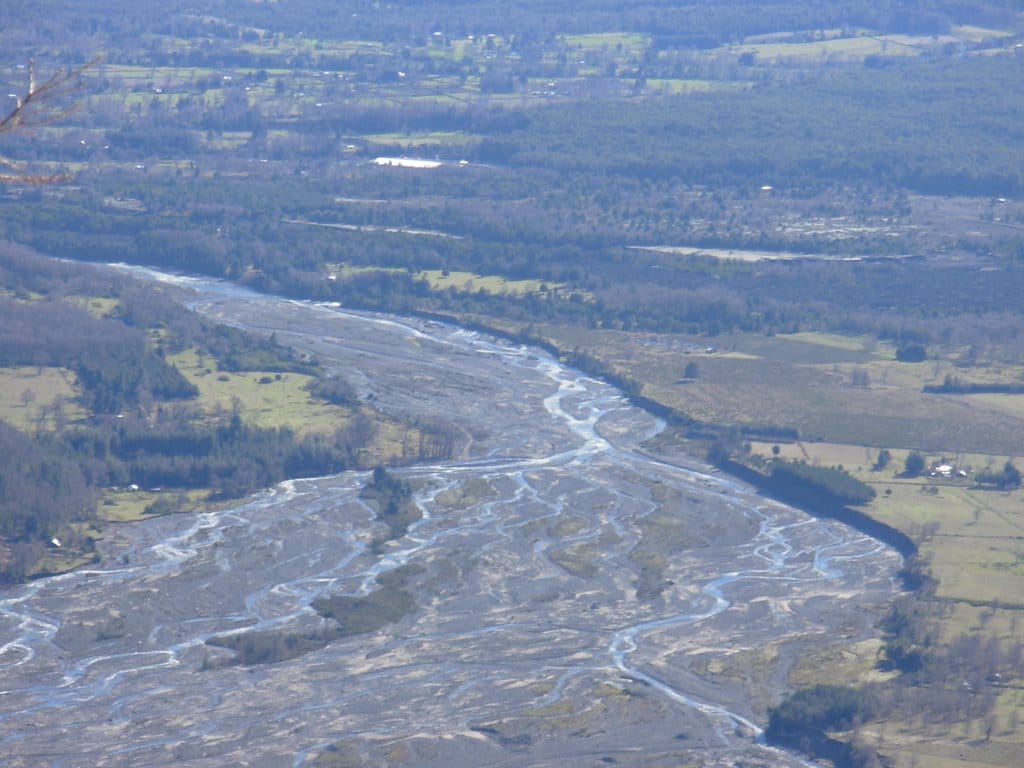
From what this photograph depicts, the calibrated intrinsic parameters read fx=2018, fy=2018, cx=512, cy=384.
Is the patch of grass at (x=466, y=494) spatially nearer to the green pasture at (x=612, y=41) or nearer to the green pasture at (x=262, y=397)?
the green pasture at (x=262, y=397)

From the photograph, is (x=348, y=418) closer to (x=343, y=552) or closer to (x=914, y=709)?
(x=343, y=552)

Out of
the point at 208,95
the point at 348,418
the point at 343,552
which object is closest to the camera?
the point at 343,552

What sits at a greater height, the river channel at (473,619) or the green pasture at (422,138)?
the green pasture at (422,138)

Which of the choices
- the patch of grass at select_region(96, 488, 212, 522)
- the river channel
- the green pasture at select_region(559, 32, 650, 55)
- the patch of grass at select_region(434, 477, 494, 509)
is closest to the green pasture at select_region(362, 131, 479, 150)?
the green pasture at select_region(559, 32, 650, 55)

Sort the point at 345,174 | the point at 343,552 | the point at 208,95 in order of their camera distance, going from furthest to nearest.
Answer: the point at 208,95 → the point at 345,174 → the point at 343,552

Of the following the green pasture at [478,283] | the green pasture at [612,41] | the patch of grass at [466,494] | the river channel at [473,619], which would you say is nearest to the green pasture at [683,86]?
the green pasture at [612,41]

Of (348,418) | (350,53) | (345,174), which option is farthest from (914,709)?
(350,53)

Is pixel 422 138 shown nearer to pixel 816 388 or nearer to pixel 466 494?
pixel 816 388

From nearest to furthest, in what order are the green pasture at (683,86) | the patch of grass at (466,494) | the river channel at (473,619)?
the river channel at (473,619)
the patch of grass at (466,494)
the green pasture at (683,86)
